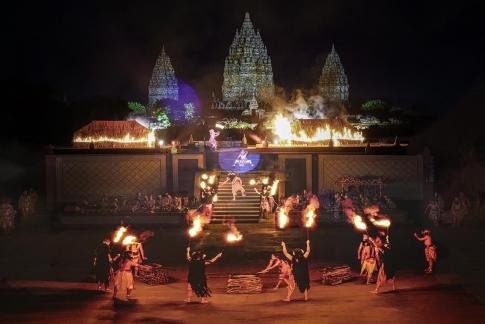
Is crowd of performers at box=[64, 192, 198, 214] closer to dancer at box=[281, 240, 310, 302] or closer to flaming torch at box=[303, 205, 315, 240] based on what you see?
flaming torch at box=[303, 205, 315, 240]

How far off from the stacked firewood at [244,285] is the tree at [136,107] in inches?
1991

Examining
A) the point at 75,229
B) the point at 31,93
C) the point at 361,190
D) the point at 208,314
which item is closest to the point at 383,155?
the point at 361,190

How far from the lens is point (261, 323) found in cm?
1201

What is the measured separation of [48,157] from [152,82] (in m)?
46.0

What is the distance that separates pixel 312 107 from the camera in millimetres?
62406

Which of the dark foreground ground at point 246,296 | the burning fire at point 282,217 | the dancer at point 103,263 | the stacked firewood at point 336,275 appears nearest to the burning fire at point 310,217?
the dark foreground ground at point 246,296

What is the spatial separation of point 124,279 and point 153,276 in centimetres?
144

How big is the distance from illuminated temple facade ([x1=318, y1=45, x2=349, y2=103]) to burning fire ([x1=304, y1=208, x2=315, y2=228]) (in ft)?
149

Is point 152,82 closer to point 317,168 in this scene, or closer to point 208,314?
point 317,168

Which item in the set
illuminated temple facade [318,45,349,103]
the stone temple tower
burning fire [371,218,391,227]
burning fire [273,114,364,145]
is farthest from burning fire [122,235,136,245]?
the stone temple tower

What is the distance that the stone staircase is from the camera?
2214 centimetres

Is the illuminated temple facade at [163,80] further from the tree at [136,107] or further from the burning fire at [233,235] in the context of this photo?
the burning fire at [233,235]

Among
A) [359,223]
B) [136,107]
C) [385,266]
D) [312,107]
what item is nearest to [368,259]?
[385,266]

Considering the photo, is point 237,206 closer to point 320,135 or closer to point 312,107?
point 320,135
